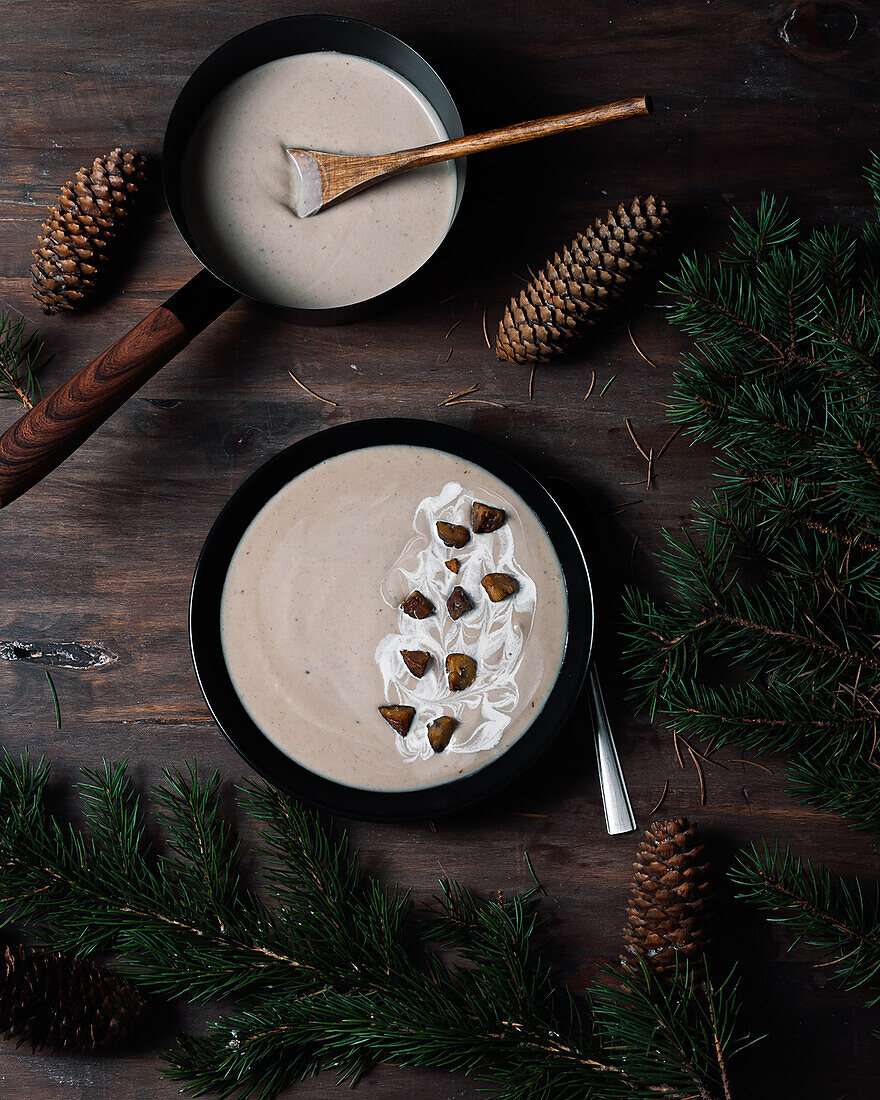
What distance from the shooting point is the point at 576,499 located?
107cm

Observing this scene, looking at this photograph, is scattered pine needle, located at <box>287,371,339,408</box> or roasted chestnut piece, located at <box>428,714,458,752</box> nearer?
roasted chestnut piece, located at <box>428,714,458,752</box>

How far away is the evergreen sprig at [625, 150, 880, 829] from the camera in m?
0.90

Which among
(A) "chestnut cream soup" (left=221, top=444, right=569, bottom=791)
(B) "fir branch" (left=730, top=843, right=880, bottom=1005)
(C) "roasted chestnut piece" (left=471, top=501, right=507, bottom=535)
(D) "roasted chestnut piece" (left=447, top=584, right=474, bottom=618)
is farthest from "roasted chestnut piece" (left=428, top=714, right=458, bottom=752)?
(B) "fir branch" (left=730, top=843, right=880, bottom=1005)

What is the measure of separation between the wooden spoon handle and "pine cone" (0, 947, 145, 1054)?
991 mm

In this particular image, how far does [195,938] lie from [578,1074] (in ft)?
1.48

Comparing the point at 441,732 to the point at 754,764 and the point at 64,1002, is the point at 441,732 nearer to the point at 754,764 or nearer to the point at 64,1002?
the point at 754,764

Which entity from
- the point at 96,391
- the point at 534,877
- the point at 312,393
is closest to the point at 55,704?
the point at 96,391

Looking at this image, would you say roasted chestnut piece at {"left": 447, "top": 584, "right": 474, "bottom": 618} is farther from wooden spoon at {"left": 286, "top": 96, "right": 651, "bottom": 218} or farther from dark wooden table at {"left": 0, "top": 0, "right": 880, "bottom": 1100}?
wooden spoon at {"left": 286, "top": 96, "right": 651, "bottom": 218}

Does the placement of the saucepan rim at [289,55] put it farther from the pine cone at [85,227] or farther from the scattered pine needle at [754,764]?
the scattered pine needle at [754,764]

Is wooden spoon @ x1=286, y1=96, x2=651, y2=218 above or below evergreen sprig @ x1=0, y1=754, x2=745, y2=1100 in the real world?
above

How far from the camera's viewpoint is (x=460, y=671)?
1012 mm

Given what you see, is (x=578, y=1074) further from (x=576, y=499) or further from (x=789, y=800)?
(x=576, y=499)

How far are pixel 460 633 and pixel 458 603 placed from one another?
4 cm

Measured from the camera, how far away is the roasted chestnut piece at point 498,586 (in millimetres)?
1014
